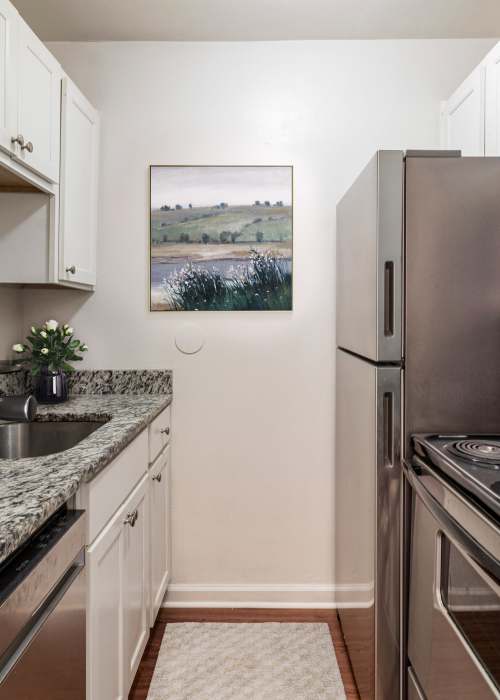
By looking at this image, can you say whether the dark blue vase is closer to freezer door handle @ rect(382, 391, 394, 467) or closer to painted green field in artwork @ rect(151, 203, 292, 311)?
painted green field in artwork @ rect(151, 203, 292, 311)

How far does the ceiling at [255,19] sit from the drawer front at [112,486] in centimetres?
176

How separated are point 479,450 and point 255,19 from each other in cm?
198

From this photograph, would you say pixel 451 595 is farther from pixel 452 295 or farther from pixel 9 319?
pixel 9 319

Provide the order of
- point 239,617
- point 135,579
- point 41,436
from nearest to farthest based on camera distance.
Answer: point 135,579 → point 41,436 → point 239,617

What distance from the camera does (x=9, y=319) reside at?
2363 millimetres

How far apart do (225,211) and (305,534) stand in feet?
5.14

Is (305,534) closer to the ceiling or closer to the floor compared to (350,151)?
closer to the floor

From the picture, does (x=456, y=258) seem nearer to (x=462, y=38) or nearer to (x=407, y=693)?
(x=407, y=693)

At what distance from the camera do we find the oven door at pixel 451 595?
1.06m

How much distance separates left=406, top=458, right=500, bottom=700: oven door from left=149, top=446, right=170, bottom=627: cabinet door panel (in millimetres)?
985

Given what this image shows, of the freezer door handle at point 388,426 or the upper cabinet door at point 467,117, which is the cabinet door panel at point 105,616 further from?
the upper cabinet door at point 467,117

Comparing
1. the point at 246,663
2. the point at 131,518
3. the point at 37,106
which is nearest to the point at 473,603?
the point at 131,518

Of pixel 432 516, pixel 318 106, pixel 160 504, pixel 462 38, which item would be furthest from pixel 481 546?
pixel 462 38

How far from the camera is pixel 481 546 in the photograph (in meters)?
1.11
